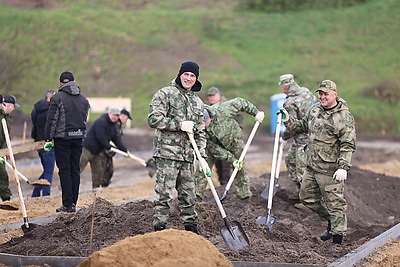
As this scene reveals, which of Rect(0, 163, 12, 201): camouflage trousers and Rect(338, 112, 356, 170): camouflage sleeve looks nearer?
Rect(338, 112, 356, 170): camouflage sleeve

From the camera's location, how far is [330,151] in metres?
9.49

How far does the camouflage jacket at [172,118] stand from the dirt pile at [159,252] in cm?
162

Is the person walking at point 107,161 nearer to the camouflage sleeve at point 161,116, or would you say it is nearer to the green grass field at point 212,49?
the camouflage sleeve at point 161,116

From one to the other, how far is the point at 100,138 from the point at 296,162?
4160 mm

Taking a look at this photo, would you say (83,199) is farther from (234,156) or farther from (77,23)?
(77,23)

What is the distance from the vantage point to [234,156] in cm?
1241

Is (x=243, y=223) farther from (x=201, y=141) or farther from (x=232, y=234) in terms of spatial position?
(x=201, y=141)

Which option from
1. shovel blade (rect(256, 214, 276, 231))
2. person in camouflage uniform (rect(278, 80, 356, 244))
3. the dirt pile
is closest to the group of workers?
person in camouflage uniform (rect(278, 80, 356, 244))

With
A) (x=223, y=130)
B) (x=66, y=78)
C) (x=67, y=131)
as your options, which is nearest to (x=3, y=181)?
(x=67, y=131)

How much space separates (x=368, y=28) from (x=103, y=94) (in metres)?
16.3

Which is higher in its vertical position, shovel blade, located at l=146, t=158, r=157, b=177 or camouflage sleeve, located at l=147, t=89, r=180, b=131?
camouflage sleeve, located at l=147, t=89, r=180, b=131

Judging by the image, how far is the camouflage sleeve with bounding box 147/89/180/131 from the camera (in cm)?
855

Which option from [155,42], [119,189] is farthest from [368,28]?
[119,189]

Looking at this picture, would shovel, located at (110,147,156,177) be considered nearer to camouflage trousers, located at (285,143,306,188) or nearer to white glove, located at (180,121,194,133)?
camouflage trousers, located at (285,143,306,188)
